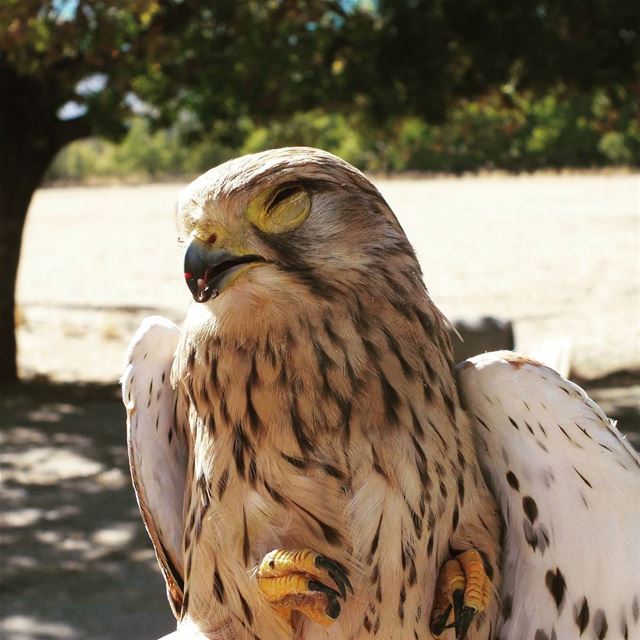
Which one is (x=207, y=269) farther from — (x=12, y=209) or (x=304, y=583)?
(x=12, y=209)

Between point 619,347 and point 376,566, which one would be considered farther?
point 619,347

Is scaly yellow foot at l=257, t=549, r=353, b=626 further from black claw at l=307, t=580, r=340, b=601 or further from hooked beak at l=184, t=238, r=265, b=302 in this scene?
hooked beak at l=184, t=238, r=265, b=302

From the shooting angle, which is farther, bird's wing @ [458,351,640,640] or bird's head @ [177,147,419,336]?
bird's wing @ [458,351,640,640]

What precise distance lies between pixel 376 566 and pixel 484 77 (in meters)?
6.67

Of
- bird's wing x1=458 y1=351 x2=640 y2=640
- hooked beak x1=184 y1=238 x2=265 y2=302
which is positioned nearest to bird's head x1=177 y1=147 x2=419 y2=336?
hooked beak x1=184 y1=238 x2=265 y2=302

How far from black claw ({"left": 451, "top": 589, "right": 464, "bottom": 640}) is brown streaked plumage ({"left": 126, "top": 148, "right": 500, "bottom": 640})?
0.19ft

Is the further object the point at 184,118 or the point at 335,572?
the point at 184,118

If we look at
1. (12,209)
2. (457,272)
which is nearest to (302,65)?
(12,209)

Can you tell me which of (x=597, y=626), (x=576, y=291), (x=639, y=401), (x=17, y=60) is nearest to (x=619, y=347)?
(x=639, y=401)

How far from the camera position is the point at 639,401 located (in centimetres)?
858

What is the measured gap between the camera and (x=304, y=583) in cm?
176

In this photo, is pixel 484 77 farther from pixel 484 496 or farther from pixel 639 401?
pixel 484 496

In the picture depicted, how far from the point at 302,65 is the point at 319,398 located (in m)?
6.85

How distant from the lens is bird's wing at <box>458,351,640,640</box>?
6.44ft
